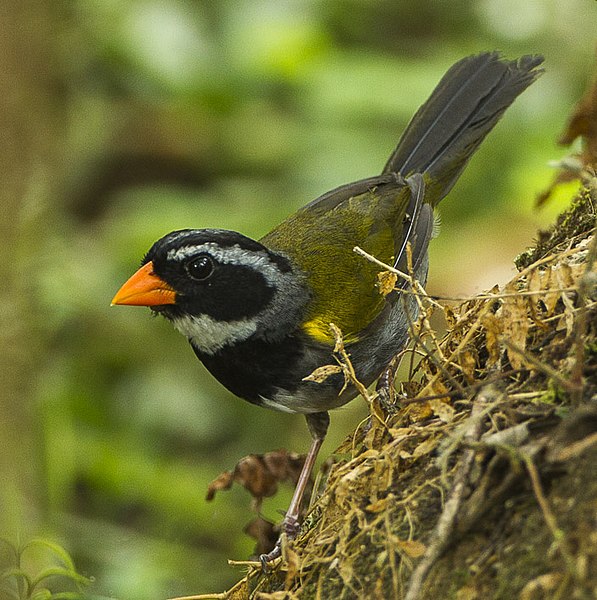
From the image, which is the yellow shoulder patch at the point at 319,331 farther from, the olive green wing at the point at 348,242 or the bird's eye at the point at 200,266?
the bird's eye at the point at 200,266

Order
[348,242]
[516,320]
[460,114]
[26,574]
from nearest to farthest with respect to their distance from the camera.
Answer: [516,320]
[26,574]
[348,242]
[460,114]

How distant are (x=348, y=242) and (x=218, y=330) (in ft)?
2.32

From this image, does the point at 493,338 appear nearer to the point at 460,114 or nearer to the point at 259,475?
the point at 259,475

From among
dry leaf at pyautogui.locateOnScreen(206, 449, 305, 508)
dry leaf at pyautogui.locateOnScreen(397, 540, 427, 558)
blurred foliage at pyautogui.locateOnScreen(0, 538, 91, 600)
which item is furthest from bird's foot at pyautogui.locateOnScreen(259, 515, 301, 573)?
dry leaf at pyautogui.locateOnScreen(397, 540, 427, 558)

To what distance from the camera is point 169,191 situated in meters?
7.62

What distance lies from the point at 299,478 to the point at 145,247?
3417 mm

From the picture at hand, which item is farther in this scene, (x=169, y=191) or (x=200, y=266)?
(x=169, y=191)

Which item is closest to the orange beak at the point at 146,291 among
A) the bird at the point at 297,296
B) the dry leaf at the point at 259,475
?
the bird at the point at 297,296

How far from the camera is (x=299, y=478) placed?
12.1 ft

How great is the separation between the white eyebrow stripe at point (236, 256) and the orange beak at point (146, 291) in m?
0.11

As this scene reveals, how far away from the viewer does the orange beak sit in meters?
3.78

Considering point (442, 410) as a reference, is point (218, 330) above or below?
above

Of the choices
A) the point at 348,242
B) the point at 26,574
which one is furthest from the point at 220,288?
the point at 26,574

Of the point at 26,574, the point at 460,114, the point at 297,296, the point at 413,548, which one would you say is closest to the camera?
the point at 413,548
